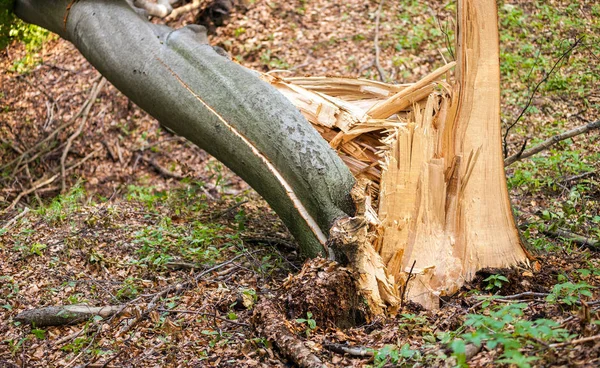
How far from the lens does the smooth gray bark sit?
370 centimetres

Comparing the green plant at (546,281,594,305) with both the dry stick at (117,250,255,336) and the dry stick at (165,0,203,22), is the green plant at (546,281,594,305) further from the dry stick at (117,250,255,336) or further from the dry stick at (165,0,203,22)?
the dry stick at (165,0,203,22)

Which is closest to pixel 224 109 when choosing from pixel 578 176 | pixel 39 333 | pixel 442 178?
pixel 442 178

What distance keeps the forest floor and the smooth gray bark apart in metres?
0.53

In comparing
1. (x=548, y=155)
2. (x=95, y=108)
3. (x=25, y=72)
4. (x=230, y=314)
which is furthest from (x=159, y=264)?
(x=25, y=72)

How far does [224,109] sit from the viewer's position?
13.1 feet

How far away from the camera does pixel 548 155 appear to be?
19.7 ft

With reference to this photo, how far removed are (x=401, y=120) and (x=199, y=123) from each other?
4.86 feet

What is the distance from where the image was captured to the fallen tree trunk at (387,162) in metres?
3.60

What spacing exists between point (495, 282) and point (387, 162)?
1.02 meters

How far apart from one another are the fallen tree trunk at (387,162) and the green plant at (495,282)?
15 cm

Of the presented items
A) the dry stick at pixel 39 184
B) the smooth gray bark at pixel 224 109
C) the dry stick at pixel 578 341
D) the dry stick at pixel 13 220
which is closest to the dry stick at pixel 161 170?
the dry stick at pixel 39 184

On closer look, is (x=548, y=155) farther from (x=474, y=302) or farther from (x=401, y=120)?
(x=474, y=302)

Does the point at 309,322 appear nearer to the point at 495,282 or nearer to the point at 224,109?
the point at 495,282

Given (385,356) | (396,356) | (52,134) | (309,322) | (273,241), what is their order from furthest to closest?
(52,134) → (273,241) → (309,322) → (385,356) → (396,356)
